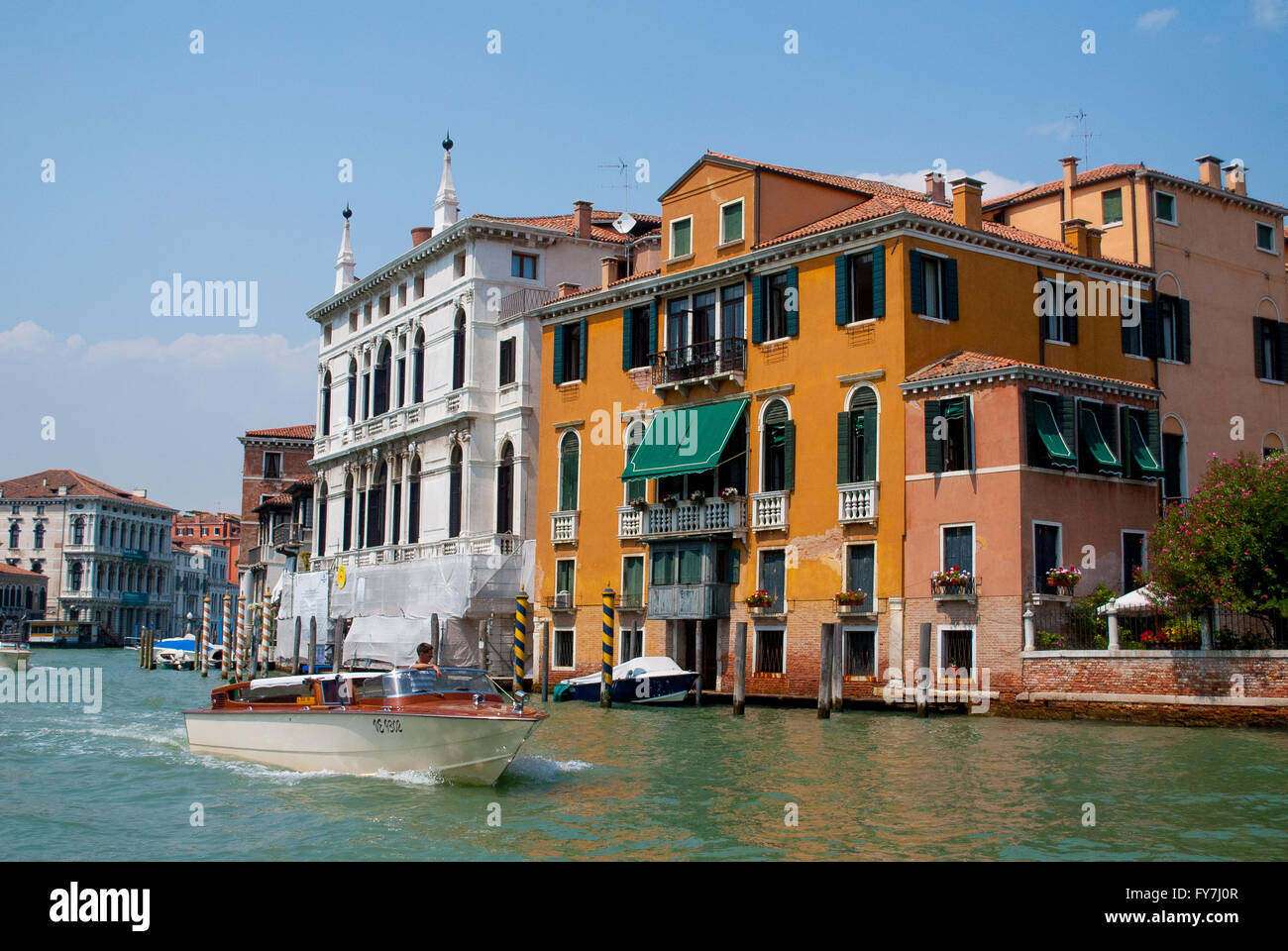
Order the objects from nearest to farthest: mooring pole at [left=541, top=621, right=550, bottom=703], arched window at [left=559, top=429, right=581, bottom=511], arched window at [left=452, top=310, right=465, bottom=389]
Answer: mooring pole at [left=541, top=621, right=550, bottom=703] < arched window at [left=559, top=429, right=581, bottom=511] < arched window at [left=452, top=310, right=465, bottom=389]

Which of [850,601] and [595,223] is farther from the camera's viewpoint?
[595,223]

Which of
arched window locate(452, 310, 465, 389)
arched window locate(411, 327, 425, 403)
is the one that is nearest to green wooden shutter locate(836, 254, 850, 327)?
arched window locate(452, 310, 465, 389)

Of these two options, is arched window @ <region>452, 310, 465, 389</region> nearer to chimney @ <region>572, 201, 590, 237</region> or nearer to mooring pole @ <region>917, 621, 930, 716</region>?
chimney @ <region>572, 201, 590, 237</region>

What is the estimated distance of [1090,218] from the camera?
1119 inches

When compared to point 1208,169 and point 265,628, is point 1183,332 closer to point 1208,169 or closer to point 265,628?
point 1208,169

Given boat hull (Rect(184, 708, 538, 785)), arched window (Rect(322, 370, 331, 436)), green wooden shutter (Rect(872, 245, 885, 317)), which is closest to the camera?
boat hull (Rect(184, 708, 538, 785))

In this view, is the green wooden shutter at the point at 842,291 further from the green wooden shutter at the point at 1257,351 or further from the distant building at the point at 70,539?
the distant building at the point at 70,539

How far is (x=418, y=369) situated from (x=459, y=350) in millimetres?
2820

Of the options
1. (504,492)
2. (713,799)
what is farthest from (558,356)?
(713,799)

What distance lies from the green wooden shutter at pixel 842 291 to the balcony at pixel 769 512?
3481 mm

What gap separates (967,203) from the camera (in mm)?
25797

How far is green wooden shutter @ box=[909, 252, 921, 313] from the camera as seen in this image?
2477 centimetres

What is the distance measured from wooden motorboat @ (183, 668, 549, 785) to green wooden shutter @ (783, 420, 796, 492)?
1163 centimetres
